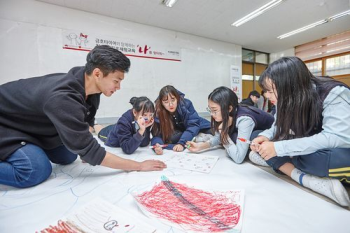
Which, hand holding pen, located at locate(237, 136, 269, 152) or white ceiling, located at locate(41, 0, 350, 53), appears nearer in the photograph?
hand holding pen, located at locate(237, 136, 269, 152)

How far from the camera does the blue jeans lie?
32.1 inches

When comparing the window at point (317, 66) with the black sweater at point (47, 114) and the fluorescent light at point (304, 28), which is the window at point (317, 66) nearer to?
the fluorescent light at point (304, 28)

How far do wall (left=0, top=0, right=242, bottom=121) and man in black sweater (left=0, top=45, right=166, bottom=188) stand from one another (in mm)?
2276

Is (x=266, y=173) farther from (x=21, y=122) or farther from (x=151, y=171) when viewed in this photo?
(x=21, y=122)

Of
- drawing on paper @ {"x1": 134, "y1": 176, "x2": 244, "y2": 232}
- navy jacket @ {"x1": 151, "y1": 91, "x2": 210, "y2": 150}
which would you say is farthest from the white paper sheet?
navy jacket @ {"x1": 151, "y1": 91, "x2": 210, "y2": 150}

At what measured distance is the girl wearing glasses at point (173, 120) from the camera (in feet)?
5.14

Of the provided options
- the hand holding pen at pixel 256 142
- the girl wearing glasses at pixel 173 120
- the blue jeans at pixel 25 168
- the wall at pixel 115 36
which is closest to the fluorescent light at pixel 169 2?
the wall at pixel 115 36

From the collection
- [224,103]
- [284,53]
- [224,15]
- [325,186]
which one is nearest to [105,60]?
[224,103]

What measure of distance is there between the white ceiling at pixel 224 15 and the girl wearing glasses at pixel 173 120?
6.75 feet

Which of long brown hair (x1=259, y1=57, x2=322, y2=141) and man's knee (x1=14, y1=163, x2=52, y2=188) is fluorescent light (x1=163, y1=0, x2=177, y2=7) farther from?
man's knee (x1=14, y1=163, x2=52, y2=188)

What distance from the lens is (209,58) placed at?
4414mm

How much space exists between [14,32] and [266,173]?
358 centimetres

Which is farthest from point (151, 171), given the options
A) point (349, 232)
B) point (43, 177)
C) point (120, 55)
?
point (349, 232)

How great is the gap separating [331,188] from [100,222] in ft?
2.81
